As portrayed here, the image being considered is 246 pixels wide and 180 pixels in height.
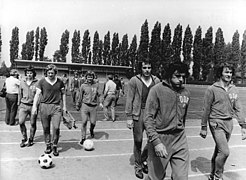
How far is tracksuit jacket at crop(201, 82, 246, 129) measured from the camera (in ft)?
15.0

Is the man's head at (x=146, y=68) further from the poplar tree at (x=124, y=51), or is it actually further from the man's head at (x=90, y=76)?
the poplar tree at (x=124, y=51)

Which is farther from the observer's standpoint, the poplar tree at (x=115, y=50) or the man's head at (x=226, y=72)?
the poplar tree at (x=115, y=50)

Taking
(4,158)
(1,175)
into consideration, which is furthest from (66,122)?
(1,175)

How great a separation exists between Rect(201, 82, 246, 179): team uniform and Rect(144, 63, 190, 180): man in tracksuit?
Result: 127cm

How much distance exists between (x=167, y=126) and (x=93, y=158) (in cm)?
295

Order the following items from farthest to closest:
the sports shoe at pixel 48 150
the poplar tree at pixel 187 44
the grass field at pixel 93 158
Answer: the poplar tree at pixel 187 44
the sports shoe at pixel 48 150
the grass field at pixel 93 158

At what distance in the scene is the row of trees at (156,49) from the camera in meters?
42.4

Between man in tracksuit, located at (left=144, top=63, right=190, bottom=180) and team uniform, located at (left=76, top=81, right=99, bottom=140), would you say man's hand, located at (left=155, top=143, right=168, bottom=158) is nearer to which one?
man in tracksuit, located at (left=144, top=63, right=190, bottom=180)

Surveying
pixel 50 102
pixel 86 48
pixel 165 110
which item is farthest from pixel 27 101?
pixel 86 48

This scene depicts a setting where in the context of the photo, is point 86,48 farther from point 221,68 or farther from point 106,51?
point 221,68

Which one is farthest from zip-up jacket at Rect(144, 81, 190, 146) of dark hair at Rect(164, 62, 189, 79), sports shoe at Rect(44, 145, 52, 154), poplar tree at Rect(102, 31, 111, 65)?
poplar tree at Rect(102, 31, 111, 65)

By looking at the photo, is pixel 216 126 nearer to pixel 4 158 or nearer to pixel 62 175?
pixel 62 175

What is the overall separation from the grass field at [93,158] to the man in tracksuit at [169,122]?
1524 mm

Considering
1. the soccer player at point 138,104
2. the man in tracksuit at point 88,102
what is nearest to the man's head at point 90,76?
the man in tracksuit at point 88,102
